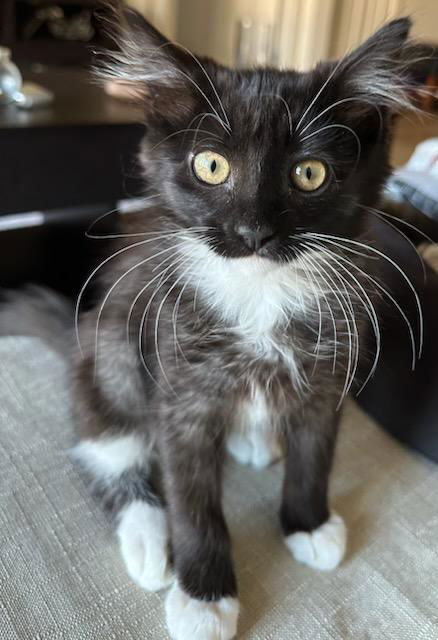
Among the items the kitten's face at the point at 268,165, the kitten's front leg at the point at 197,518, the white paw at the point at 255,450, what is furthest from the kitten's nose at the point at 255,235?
the white paw at the point at 255,450

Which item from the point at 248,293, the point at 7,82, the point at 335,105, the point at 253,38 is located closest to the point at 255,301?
the point at 248,293

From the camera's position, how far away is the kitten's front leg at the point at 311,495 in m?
0.87

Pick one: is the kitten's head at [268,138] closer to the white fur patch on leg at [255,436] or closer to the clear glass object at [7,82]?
the white fur patch on leg at [255,436]

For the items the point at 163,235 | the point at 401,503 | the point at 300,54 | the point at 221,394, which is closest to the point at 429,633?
the point at 401,503

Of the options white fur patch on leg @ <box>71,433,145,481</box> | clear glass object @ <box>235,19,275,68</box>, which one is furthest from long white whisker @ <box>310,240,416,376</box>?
clear glass object @ <box>235,19,275,68</box>

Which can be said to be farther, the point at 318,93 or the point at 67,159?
the point at 67,159

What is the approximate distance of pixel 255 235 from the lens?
2.27ft

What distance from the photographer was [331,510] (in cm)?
95

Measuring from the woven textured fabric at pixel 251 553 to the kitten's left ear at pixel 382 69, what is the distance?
60cm

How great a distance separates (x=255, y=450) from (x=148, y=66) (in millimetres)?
639

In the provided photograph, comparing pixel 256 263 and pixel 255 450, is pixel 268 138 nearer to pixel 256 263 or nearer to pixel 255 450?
pixel 256 263

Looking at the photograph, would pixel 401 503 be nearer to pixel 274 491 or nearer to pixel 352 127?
pixel 274 491

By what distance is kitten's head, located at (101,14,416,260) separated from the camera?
72cm

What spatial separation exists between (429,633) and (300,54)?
429 centimetres
